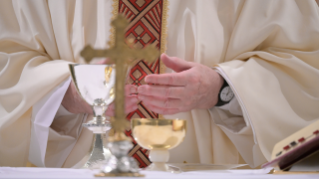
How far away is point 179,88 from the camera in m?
1.62

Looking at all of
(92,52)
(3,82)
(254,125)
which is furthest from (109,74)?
(3,82)

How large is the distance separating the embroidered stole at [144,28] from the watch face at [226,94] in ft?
1.24

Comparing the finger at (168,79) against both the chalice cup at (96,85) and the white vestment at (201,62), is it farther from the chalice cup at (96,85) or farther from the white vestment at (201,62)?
the chalice cup at (96,85)

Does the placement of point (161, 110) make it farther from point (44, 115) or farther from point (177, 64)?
point (44, 115)

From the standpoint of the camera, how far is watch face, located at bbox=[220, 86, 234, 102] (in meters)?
1.83

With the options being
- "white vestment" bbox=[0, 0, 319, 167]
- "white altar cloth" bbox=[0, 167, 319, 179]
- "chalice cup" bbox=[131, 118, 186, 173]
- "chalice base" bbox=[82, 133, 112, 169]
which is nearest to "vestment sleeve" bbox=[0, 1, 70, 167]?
"white vestment" bbox=[0, 0, 319, 167]

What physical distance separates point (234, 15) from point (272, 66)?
39 centimetres

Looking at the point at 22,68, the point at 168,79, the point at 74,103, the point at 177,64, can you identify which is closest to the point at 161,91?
the point at 168,79

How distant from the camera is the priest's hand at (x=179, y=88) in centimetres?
157

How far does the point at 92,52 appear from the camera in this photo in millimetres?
814

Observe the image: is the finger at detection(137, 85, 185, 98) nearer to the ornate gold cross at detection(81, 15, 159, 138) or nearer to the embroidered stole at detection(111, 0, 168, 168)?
the embroidered stole at detection(111, 0, 168, 168)

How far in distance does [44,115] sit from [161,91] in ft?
2.00

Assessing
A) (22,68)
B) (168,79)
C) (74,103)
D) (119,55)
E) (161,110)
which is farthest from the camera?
(22,68)

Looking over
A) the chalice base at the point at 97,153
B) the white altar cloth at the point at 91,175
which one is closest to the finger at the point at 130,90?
the chalice base at the point at 97,153
